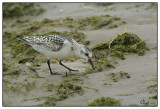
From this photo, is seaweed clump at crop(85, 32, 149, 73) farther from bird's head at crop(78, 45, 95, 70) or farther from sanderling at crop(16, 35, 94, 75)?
sanderling at crop(16, 35, 94, 75)

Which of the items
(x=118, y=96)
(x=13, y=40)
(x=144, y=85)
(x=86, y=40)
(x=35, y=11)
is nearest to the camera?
(x=118, y=96)

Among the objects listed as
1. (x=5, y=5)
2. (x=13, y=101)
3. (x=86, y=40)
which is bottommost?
(x=13, y=101)

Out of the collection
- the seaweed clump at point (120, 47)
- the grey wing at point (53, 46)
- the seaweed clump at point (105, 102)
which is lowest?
the seaweed clump at point (105, 102)

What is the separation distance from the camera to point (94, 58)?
855 centimetres

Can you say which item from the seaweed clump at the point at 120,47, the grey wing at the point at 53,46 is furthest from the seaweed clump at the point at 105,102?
the seaweed clump at the point at 120,47

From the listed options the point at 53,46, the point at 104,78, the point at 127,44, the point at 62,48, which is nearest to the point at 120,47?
the point at 127,44

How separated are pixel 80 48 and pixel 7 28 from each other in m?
6.03

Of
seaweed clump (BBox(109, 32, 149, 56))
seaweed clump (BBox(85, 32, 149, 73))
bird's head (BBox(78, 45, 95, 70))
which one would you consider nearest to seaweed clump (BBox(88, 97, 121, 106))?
bird's head (BBox(78, 45, 95, 70))

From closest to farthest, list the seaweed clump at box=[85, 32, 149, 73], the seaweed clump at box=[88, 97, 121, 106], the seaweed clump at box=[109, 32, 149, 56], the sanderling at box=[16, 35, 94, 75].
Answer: the seaweed clump at box=[88, 97, 121, 106], the sanderling at box=[16, 35, 94, 75], the seaweed clump at box=[85, 32, 149, 73], the seaweed clump at box=[109, 32, 149, 56]

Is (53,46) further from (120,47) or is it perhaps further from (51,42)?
(120,47)

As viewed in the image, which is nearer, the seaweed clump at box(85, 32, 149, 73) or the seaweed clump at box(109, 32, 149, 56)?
the seaweed clump at box(85, 32, 149, 73)

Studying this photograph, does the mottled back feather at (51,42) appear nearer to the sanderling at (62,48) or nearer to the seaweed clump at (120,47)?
the sanderling at (62,48)

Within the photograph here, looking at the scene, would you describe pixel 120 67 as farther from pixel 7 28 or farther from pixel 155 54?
pixel 7 28

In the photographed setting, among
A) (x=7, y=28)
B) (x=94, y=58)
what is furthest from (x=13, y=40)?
(x=94, y=58)
